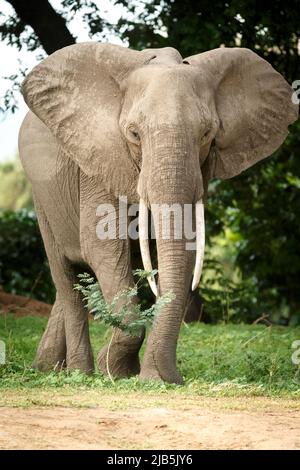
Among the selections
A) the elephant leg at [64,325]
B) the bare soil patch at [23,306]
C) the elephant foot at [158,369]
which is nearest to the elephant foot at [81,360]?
the elephant leg at [64,325]

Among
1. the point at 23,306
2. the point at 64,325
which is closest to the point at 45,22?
the point at 23,306

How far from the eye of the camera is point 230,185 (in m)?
16.6

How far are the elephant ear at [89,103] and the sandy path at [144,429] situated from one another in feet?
8.67

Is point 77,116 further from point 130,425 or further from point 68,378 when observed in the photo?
point 130,425

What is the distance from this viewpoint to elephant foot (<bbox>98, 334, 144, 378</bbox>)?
349 inches

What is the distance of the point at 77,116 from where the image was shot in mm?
9430

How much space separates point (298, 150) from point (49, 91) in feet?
23.6

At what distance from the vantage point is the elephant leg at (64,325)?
32.7ft

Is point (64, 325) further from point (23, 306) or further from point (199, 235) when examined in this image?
point (23, 306)

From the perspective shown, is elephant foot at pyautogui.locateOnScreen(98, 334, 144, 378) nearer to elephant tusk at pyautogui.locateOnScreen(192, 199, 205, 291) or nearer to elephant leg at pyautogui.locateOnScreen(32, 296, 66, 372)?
elephant tusk at pyautogui.locateOnScreen(192, 199, 205, 291)

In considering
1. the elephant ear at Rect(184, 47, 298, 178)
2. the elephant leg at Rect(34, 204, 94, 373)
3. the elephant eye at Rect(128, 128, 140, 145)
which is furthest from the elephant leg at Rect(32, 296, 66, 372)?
the elephant eye at Rect(128, 128, 140, 145)

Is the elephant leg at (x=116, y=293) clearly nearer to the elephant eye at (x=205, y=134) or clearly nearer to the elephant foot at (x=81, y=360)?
the elephant foot at (x=81, y=360)

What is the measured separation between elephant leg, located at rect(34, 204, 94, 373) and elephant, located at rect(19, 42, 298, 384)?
0.01 metres

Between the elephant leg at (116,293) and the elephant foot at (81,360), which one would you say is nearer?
the elephant leg at (116,293)
